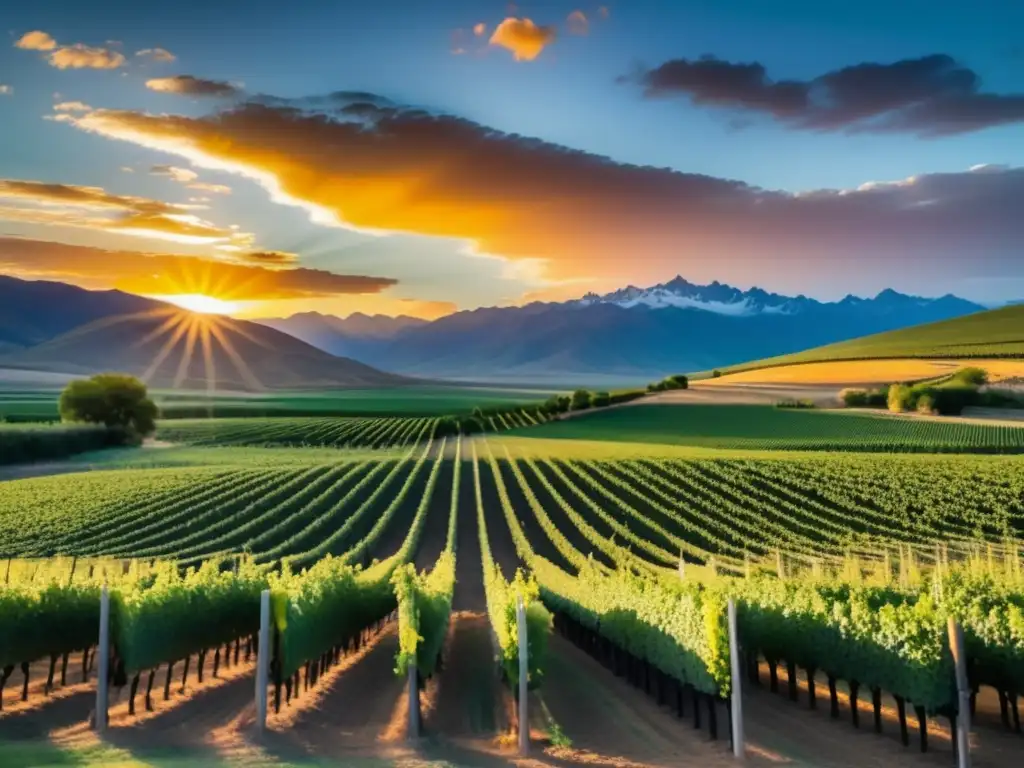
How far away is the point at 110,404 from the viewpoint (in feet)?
288

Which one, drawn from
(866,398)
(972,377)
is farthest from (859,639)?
(972,377)

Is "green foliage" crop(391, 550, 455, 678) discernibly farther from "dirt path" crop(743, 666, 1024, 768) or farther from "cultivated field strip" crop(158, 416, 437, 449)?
"cultivated field strip" crop(158, 416, 437, 449)

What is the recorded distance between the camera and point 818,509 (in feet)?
148

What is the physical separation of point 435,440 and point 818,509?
45.7 metres

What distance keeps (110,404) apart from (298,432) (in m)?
18.0

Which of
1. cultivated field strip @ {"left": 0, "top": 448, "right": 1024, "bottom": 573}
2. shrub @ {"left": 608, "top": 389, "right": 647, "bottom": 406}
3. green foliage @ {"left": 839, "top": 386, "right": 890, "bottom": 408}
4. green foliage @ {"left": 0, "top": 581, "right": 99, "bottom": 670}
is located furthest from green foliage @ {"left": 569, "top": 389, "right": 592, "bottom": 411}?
green foliage @ {"left": 0, "top": 581, "right": 99, "bottom": 670}

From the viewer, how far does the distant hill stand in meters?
102

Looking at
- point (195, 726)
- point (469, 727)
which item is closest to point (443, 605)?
point (469, 727)

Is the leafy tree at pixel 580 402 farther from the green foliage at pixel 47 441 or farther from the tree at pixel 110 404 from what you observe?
the green foliage at pixel 47 441

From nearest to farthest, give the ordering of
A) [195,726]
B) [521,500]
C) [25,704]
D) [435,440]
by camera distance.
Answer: [195,726]
[25,704]
[521,500]
[435,440]

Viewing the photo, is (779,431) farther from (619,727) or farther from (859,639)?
(619,727)

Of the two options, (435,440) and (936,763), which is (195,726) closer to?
(936,763)

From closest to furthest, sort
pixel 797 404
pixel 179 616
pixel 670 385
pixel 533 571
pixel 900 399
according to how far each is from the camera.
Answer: pixel 179 616 → pixel 533 571 → pixel 900 399 → pixel 797 404 → pixel 670 385

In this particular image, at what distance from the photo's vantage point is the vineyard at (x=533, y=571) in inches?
551
